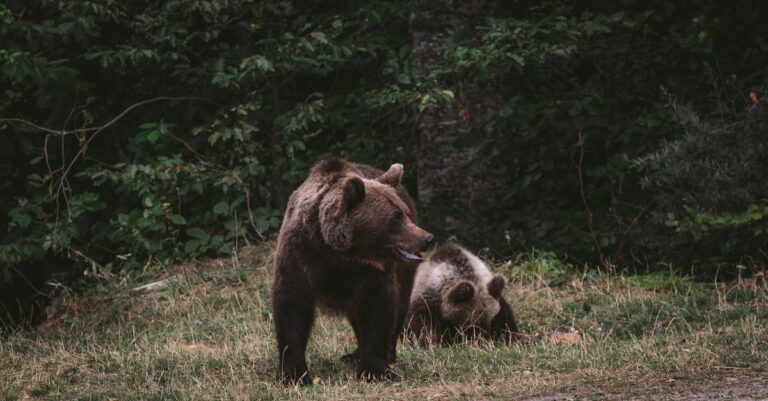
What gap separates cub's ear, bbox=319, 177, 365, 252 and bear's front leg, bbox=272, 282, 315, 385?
0.40 meters

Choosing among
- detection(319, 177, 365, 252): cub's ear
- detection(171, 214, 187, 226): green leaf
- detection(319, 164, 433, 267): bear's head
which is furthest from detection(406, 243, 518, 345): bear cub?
detection(171, 214, 187, 226): green leaf

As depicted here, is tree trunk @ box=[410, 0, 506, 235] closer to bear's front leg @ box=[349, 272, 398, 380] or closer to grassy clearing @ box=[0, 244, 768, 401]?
grassy clearing @ box=[0, 244, 768, 401]

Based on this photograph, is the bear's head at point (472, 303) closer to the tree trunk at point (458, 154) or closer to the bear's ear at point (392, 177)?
the bear's ear at point (392, 177)

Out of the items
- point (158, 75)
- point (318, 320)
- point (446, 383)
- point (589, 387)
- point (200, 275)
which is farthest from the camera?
point (158, 75)

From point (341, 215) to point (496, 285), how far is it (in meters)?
2.89

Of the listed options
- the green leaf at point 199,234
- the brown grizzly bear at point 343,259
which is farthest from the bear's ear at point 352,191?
the green leaf at point 199,234

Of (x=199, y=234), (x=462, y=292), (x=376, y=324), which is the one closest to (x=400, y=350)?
(x=462, y=292)

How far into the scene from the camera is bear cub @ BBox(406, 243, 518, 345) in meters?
8.91

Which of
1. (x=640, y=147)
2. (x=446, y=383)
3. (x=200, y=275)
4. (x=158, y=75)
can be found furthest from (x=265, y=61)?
(x=446, y=383)

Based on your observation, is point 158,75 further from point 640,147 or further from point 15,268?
point 640,147

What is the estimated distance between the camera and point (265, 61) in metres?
10.2

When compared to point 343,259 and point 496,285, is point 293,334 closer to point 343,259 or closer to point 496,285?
point 343,259

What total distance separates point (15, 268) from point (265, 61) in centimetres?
403

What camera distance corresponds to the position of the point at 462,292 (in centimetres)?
889
